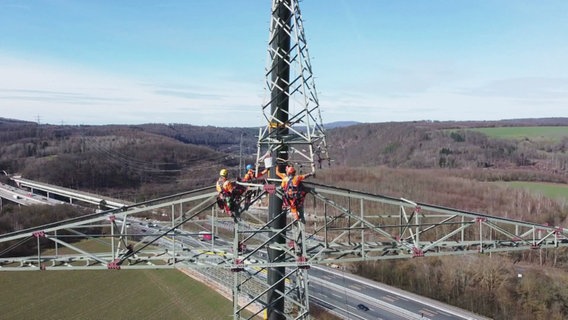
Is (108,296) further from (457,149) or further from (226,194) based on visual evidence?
(457,149)

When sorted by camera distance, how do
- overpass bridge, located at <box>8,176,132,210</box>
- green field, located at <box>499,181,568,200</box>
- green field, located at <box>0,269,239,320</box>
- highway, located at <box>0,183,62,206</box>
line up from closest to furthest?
green field, located at <box>0,269,239,320</box>
overpass bridge, located at <box>8,176,132,210</box>
green field, located at <box>499,181,568,200</box>
highway, located at <box>0,183,62,206</box>

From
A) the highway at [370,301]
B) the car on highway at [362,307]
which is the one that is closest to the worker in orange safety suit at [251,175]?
the highway at [370,301]

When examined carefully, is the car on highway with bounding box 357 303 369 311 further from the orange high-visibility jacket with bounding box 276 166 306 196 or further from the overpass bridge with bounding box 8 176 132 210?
the overpass bridge with bounding box 8 176 132 210

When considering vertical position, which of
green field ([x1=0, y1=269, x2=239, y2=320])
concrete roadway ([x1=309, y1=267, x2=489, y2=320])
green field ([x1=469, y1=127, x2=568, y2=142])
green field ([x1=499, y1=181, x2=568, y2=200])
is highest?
green field ([x1=469, y1=127, x2=568, y2=142])

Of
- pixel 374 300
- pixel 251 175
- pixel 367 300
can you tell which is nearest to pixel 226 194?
pixel 251 175

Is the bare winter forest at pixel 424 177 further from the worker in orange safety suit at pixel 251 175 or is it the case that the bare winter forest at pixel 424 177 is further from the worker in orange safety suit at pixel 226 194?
the worker in orange safety suit at pixel 226 194

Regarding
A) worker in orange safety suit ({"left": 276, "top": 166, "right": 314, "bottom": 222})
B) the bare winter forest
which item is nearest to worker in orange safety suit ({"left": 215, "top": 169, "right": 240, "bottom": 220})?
worker in orange safety suit ({"left": 276, "top": 166, "right": 314, "bottom": 222})
